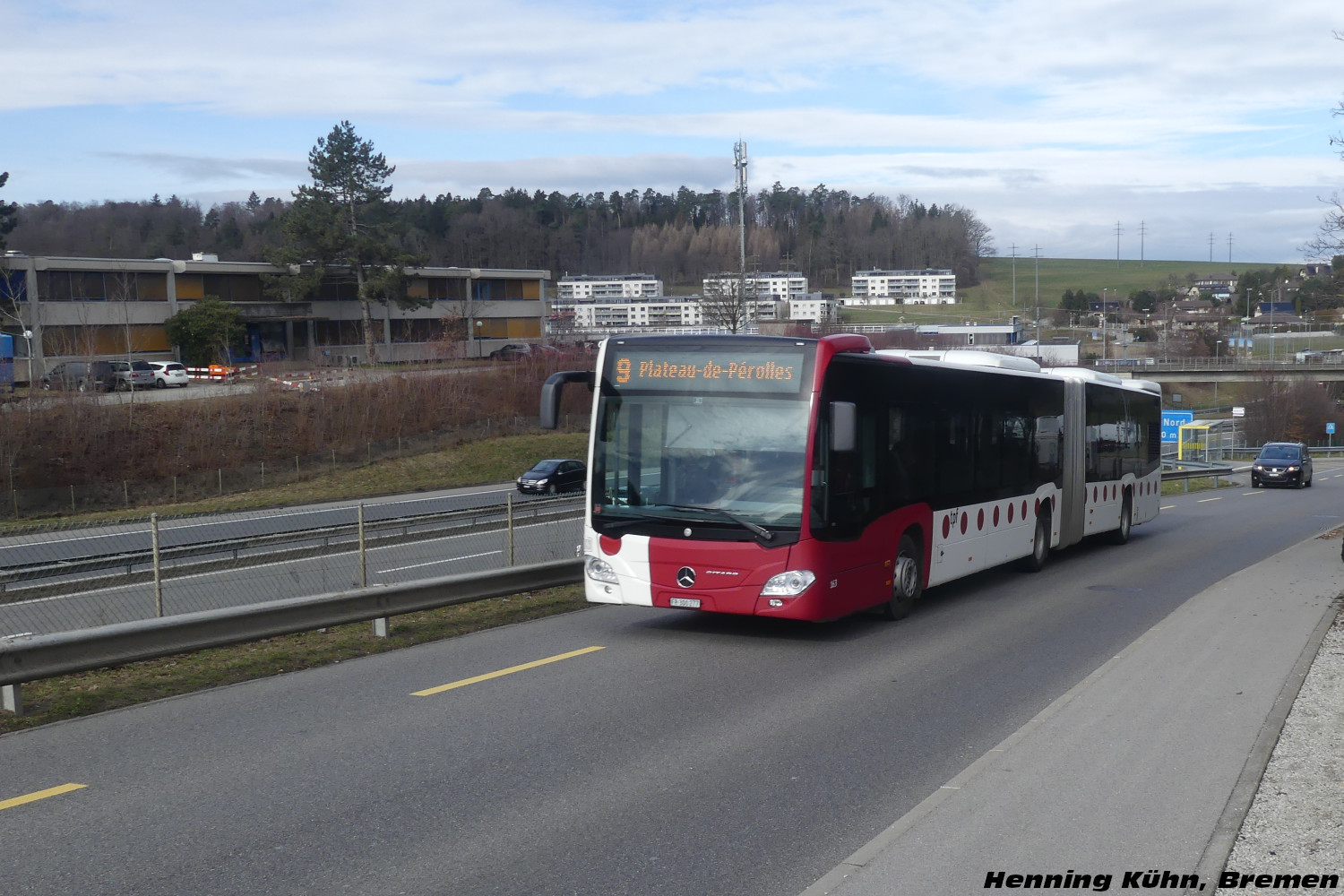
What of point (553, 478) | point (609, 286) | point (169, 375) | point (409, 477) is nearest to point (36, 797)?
point (553, 478)

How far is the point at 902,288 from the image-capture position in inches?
6939

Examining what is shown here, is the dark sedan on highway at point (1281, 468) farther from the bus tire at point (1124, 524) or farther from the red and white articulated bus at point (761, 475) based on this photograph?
the red and white articulated bus at point (761, 475)

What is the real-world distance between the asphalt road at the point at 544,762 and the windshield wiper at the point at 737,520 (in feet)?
3.81

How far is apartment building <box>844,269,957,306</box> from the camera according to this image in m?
173

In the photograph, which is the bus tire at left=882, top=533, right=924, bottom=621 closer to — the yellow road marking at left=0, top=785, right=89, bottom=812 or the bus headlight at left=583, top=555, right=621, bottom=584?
the bus headlight at left=583, top=555, right=621, bottom=584

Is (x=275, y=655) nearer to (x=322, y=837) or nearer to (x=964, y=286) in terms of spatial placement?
(x=322, y=837)

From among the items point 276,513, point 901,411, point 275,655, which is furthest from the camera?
point 276,513

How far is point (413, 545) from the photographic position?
23344mm

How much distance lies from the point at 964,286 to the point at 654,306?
63.0 meters

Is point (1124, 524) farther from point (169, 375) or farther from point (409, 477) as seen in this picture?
point (169, 375)

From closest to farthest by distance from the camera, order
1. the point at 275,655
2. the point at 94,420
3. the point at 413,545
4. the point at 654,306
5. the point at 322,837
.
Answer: the point at 322,837, the point at 275,655, the point at 413,545, the point at 94,420, the point at 654,306

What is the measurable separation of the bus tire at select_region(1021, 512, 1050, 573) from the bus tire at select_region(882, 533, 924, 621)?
196 inches

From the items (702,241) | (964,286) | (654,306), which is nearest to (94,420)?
(654,306)

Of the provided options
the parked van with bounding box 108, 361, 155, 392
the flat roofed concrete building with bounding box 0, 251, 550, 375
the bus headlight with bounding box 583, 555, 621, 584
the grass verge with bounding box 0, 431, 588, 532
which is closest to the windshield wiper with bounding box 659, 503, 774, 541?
the bus headlight with bounding box 583, 555, 621, 584
